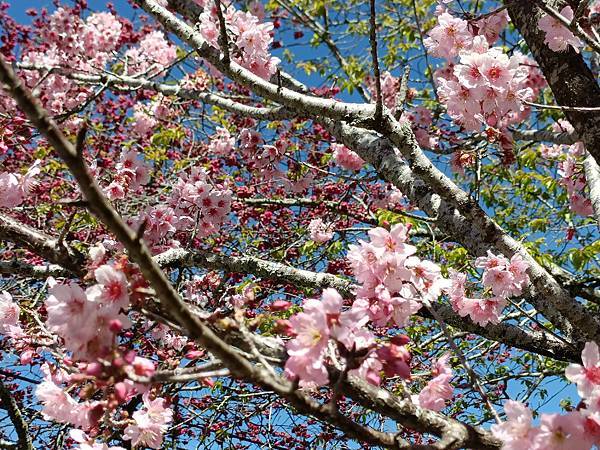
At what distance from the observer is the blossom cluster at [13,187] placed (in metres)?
2.89

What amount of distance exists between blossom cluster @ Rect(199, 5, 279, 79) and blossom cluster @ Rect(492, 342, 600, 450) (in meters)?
2.84

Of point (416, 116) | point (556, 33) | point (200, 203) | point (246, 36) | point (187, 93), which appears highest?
point (416, 116)

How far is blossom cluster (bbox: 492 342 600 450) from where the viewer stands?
1258mm

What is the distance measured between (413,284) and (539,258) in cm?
252

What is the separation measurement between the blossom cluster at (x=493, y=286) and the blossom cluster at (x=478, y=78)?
30.8 inches

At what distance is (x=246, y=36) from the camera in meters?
3.53

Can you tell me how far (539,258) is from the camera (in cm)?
402

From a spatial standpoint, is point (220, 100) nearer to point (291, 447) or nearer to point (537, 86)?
point (537, 86)

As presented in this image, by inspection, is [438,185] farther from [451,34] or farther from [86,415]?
[86,415]

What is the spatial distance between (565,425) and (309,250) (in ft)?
13.6

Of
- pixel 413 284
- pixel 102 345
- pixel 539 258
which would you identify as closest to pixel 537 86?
pixel 539 258

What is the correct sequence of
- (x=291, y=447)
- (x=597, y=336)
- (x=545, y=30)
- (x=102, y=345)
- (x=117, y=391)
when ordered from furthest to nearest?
(x=291, y=447) < (x=545, y=30) < (x=597, y=336) < (x=102, y=345) < (x=117, y=391)

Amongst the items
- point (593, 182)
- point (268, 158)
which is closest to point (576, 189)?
point (593, 182)

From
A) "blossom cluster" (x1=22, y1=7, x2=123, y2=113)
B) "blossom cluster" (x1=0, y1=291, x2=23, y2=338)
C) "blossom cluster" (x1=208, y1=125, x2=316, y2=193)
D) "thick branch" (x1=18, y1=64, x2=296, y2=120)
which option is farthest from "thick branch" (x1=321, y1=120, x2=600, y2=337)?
"blossom cluster" (x1=22, y1=7, x2=123, y2=113)
